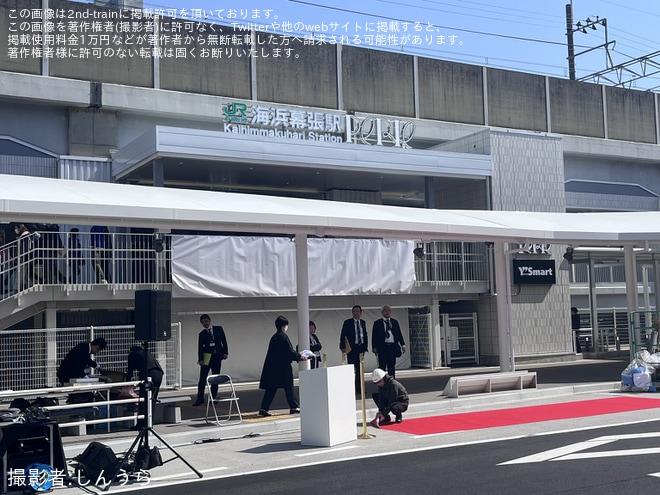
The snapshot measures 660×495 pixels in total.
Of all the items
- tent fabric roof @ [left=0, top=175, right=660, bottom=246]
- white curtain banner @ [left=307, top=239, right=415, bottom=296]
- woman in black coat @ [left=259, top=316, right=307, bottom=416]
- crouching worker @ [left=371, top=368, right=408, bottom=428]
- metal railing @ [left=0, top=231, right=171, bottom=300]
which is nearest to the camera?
tent fabric roof @ [left=0, top=175, right=660, bottom=246]

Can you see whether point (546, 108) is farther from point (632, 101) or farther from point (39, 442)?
point (39, 442)

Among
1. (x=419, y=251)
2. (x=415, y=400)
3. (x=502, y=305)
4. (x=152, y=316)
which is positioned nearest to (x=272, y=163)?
(x=419, y=251)

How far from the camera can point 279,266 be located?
2214 cm

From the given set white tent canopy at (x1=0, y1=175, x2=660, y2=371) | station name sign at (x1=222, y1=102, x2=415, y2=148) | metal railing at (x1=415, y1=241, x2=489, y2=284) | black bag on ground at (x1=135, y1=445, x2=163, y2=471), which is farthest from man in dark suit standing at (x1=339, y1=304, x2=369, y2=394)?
station name sign at (x1=222, y1=102, x2=415, y2=148)

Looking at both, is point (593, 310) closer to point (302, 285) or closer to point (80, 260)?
point (302, 285)

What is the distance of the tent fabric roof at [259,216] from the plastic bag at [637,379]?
10.2ft

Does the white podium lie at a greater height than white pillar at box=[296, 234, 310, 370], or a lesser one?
lesser

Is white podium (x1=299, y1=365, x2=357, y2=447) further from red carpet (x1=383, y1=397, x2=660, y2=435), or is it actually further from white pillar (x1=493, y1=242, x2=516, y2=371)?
white pillar (x1=493, y1=242, x2=516, y2=371)

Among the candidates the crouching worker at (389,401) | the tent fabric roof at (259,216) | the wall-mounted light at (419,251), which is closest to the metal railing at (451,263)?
the wall-mounted light at (419,251)

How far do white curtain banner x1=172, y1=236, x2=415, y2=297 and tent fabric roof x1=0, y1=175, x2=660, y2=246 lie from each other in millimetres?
4047

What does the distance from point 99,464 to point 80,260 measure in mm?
10447

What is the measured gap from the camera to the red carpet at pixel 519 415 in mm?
13734

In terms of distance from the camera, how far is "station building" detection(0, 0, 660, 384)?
69.9 feet

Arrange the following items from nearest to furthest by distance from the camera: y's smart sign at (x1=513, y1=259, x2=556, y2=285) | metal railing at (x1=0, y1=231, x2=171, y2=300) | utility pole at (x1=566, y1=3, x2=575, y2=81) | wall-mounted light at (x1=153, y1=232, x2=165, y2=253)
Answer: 1. metal railing at (x1=0, y1=231, x2=171, y2=300)
2. wall-mounted light at (x1=153, y1=232, x2=165, y2=253)
3. y's smart sign at (x1=513, y1=259, x2=556, y2=285)
4. utility pole at (x1=566, y1=3, x2=575, y2=81)
